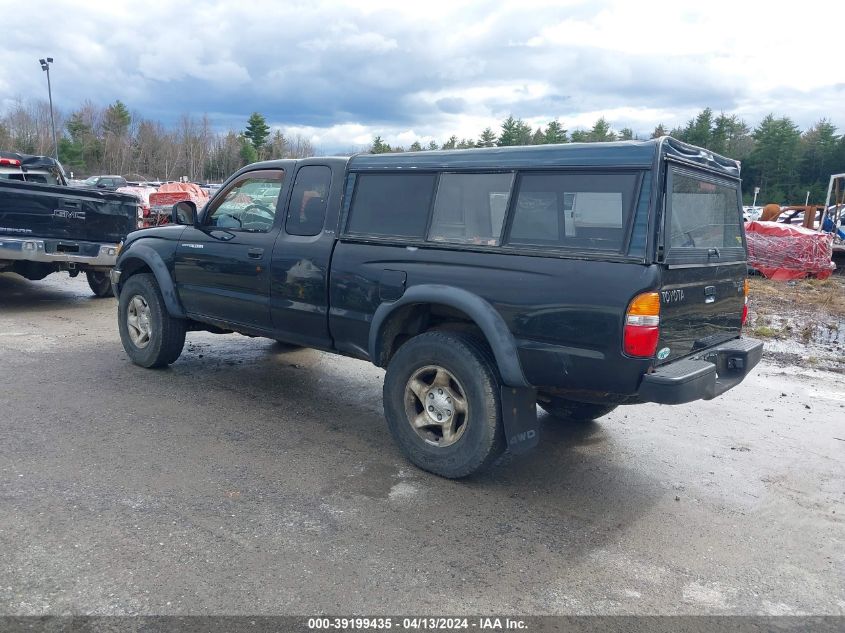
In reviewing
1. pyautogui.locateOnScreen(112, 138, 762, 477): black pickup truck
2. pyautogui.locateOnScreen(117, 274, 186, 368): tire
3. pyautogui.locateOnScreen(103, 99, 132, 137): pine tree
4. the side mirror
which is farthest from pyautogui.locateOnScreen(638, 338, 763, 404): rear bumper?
pyautogui.locateOnScreen(103, 99, 132, 137): pine tree

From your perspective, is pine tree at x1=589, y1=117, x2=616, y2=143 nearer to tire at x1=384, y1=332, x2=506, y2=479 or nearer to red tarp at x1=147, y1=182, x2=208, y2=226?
red tarp at x1=147, y1=182, x2=208, y2=226

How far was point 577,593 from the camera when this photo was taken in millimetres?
3172

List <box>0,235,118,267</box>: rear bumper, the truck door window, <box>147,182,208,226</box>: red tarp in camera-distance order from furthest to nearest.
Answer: <box>147,182,208,226</box>: red tarp, <box>0,235,118,267</box>: rear bumper, the truck door window

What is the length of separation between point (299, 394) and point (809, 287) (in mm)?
12231

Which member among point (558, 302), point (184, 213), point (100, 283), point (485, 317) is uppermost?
point (184, 213)

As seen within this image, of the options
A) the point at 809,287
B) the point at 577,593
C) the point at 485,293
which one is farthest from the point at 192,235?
the point at 809,287

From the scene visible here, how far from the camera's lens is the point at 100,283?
10.8 metres

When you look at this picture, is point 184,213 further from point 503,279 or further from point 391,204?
point 503,279

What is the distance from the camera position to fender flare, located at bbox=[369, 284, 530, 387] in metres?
4.02

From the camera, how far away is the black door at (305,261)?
513 centimetres

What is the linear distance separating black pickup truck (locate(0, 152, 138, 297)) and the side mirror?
4.29 m

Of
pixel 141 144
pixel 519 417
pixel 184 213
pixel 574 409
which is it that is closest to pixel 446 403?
pixel 519 417

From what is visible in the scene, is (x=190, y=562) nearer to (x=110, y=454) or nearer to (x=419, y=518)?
(x=419, y=518)

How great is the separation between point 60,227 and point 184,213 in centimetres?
460
